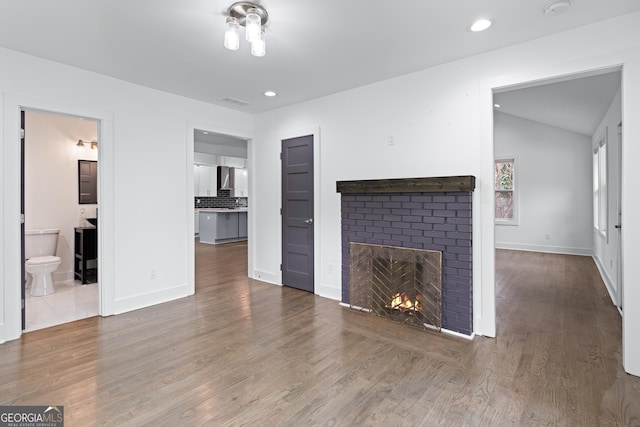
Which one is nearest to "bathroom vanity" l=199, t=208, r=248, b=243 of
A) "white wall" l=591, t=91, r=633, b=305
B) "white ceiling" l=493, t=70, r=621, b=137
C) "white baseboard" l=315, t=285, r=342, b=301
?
"white baseboard" l=315, t=285, r=342, b=301

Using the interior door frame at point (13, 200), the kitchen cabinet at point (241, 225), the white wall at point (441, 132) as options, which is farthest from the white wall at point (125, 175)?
the kitchen cabinet at point (241, 225)

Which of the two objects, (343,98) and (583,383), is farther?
(343,98)

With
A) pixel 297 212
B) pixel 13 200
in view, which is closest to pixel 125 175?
pixel 13 200

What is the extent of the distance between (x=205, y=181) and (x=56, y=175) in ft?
17.0

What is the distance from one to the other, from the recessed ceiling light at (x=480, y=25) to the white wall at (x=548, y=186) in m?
5.99

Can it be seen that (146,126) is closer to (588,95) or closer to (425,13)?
(425,13)

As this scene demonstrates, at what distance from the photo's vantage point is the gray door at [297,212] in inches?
175

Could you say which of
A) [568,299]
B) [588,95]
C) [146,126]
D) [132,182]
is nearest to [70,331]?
[132,182]

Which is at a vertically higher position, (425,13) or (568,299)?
(425,13)

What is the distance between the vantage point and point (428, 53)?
3.04 m

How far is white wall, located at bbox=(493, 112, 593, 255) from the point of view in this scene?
7094 millimetres

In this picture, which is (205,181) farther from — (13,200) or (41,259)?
(13,200)

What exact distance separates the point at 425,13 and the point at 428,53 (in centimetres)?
68

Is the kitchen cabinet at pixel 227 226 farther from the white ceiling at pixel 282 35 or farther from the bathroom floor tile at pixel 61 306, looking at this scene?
the white ceiling at pixel 282 35
